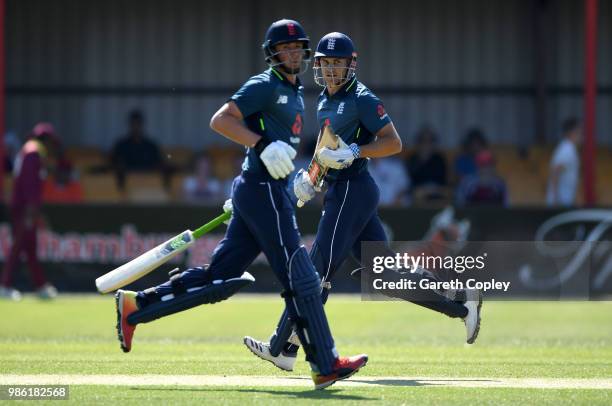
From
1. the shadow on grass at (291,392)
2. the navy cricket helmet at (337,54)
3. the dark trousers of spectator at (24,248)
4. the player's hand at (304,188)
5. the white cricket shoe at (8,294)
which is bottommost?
the white cricket shoe at (8,294)

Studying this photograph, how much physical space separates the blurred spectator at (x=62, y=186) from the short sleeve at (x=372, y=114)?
10.0 metres

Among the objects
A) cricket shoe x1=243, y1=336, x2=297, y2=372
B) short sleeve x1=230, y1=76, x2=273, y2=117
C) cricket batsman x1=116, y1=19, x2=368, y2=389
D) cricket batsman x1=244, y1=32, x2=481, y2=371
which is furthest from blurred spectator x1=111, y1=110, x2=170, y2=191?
short sleeve x1=230, y1=76, x2=273, y2=117

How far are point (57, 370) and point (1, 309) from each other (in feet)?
20.6

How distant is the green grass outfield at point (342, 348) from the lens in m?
6.71

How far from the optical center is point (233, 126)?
688 centimetres

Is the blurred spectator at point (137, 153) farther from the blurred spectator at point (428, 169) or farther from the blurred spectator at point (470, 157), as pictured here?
the blurred spectator at point (470, 157)

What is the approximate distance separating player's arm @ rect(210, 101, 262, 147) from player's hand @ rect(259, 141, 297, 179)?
15 centimetres

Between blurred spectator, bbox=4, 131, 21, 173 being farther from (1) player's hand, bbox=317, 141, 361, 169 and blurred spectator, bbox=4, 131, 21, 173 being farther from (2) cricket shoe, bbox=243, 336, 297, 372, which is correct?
(1) player's hand, bbox=317, 141, 361, 169

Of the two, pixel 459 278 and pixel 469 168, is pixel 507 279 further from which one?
pixel 459 278

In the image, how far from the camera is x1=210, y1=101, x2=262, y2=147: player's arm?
22.5 feet

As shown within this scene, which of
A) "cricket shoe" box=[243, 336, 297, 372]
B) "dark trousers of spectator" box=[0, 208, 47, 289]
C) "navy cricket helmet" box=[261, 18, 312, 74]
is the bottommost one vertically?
"dark trousers of spectator" box=[0, 208, 47, 289]

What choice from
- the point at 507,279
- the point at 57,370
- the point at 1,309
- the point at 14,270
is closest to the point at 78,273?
the point at 14,270

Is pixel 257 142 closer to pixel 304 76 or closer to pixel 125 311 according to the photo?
pixel 125 311

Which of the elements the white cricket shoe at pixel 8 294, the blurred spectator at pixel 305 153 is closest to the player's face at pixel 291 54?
the white cricket shoe at pixel 8 294
